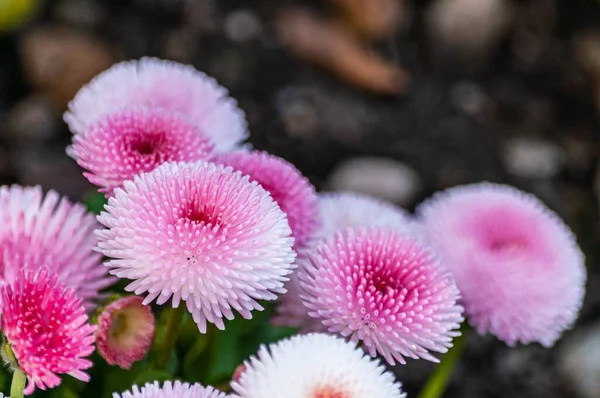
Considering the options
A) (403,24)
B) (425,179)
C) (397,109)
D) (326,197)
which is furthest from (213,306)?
(403,24)

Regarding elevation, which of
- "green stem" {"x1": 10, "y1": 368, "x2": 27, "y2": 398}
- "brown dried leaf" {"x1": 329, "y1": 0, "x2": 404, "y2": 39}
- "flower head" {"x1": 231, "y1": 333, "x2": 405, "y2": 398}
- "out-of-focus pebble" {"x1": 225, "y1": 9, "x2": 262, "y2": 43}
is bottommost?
"green stem" {"x1": 10, "y1": 368, "x2": 27, "y2": 398}

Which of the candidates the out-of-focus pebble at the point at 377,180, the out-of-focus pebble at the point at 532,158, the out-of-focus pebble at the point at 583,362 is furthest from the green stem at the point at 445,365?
the out-of-focus pebble at the point at 532,158

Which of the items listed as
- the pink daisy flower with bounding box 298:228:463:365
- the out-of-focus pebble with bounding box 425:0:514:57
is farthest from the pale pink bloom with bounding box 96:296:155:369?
the out-of-focus pebble with bounding box 425:0:514:57

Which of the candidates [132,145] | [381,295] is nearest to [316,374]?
[381,295]

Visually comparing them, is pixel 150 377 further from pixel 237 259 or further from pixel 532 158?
pixel 532 158

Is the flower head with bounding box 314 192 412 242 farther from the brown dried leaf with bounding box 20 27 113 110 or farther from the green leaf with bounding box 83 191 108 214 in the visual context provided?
the brown dried leaf with bounding box 20 27 113 110

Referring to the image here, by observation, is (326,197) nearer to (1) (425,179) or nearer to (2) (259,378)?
(2) (259,378)
